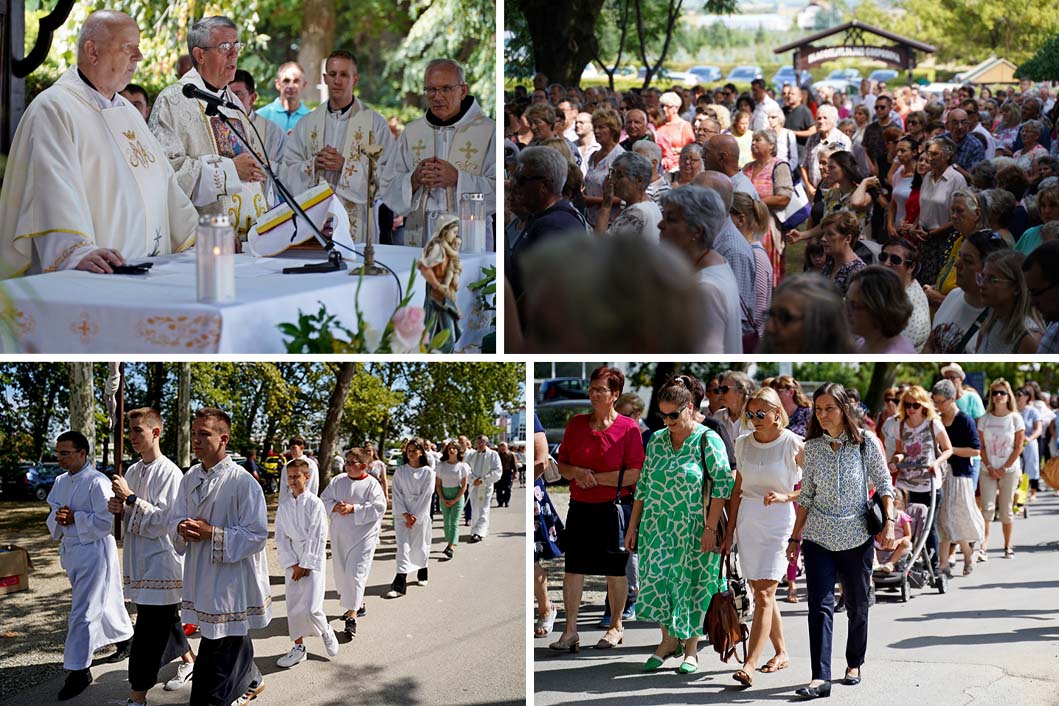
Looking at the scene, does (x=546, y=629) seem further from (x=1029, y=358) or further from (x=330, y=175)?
(x=330, y=175)

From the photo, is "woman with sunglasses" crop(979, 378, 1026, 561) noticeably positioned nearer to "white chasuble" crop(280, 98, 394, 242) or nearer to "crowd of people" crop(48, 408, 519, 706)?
"crowd of people" crop(48, 408, 519, 706)

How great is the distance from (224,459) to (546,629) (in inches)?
47.0

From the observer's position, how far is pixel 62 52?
595 centimetres

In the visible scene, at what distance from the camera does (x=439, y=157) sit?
502 cm

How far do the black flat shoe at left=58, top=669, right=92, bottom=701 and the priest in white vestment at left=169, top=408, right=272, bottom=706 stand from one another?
1.21 feet

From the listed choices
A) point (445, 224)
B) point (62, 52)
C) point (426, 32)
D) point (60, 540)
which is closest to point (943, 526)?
point (445, 224)

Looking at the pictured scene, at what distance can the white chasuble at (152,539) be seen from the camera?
382cm

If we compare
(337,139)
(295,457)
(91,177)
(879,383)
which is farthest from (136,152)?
(879,383)

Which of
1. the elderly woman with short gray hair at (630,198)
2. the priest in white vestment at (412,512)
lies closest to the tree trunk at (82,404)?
the priest in white vestment at (412,512)

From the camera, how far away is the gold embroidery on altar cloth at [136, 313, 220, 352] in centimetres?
341

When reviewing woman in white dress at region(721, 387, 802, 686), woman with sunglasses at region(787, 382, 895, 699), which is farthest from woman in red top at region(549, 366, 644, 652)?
woman with sunglasses at region(787, 382, 895, 699)

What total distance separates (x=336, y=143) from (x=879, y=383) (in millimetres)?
2557

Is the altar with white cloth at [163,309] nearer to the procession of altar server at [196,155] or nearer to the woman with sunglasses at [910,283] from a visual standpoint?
the procession of altar server at [196,155]

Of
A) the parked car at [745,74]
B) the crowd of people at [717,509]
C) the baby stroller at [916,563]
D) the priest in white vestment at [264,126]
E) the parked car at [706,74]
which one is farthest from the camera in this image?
the parked car at [745,74]
